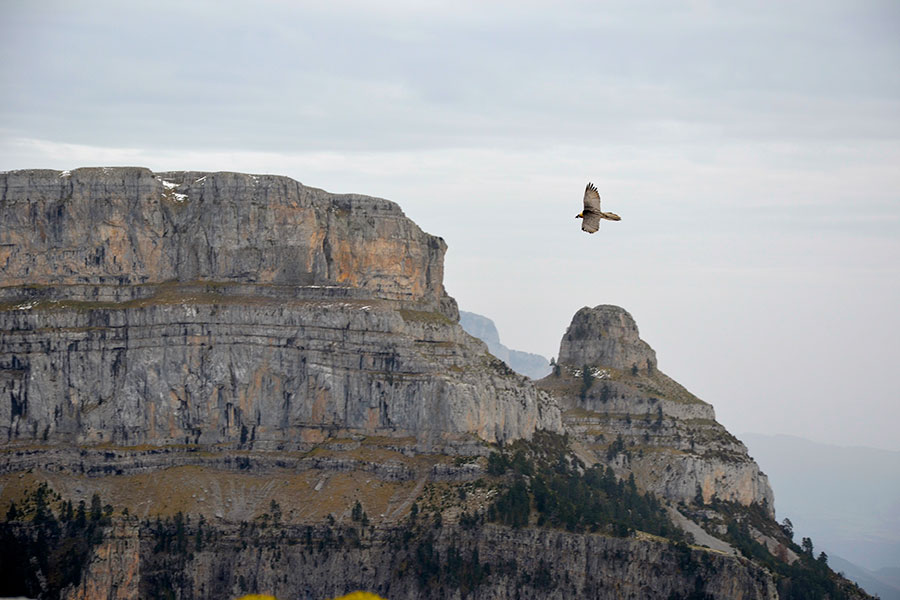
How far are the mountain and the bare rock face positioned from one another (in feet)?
0.70

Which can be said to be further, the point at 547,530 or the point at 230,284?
the point at 230,284

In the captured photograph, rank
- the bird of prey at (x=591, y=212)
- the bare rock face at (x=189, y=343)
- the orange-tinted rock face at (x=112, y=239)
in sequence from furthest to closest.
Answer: the orange-tinted rock face at (x=112, y=239) → the bare rock face at (x=189, y=343) → the bird of prey at (x=591, y=212)

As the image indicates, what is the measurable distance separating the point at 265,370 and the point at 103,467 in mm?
19354

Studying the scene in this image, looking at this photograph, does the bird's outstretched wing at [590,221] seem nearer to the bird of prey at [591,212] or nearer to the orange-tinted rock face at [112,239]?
the bird of prey at [591,212]

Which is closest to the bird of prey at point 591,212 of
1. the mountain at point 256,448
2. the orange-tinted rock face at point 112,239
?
the mountain at point 256,448

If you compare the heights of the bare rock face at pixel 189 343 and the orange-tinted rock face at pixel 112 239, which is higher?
the orange-tinted rock face at pixel 112 239

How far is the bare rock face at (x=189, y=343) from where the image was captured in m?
190

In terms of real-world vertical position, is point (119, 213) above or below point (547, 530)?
above

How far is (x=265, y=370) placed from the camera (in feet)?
638

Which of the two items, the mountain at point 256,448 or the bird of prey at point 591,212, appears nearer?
the bird of prey at point 591,212

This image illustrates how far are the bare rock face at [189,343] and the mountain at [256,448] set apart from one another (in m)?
0.21

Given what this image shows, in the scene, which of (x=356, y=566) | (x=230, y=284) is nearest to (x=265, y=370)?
(x=230, y=284)

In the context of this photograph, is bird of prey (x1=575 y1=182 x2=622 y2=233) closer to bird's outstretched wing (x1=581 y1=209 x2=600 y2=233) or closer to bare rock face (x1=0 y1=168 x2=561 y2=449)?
bird's outstretched wing (x1=581 y1=209 x2=600 y2=233)

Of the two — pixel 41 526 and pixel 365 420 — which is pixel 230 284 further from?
pixel 41 526
